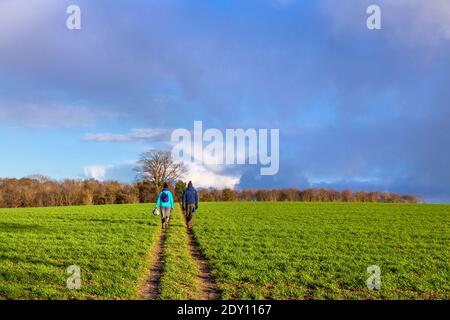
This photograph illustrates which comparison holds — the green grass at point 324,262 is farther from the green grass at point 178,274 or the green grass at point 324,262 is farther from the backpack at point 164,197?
the backpack at point 164,197

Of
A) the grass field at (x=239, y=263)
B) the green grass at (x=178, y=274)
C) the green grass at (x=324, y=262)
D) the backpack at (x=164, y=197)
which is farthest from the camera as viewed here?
the backpack at (x=164, y=197)

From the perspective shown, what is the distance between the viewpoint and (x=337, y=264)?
1439 cm

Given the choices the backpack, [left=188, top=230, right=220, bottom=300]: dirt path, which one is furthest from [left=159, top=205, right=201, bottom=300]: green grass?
the backpack

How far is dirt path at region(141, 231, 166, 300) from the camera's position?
10.5 meters

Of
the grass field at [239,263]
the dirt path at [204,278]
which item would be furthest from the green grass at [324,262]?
the dirt path at [204,278]

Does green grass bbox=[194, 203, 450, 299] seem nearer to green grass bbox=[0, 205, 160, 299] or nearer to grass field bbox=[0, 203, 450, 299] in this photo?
grass field bbox=[0, 203, 450, 299]

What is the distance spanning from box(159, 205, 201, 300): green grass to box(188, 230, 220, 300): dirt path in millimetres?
147

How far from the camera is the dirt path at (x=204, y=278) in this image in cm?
1059

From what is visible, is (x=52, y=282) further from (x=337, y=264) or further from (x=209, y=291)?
(x=337, y=264)

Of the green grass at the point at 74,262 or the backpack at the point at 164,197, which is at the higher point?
the backpack at the point at 164,197

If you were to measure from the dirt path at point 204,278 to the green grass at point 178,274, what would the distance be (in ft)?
0.48

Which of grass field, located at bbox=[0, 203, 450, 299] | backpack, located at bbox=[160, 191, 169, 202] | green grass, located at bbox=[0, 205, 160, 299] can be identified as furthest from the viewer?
backpack, located at bbox=[160, 191, 169, 202]

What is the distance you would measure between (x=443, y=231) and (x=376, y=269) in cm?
1522
